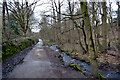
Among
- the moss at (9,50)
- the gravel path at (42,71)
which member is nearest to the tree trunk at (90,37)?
the gravel path at (42,71)

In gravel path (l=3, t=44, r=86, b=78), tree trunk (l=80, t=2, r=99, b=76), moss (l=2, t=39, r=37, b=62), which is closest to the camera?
tree trunk (l=80, t=2, r=99, b=76)

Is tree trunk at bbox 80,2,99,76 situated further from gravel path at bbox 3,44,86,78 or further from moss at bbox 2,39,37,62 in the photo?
moss at bbox 2,39,37,62

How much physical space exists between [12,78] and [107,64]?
763 centimetres

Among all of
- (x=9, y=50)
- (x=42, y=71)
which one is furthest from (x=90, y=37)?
(x=9, y=50)

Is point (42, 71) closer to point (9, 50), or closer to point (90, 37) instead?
point (90, 37)

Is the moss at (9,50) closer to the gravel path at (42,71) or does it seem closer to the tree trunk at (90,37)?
the gravel path at (42,71)

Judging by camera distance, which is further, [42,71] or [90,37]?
[42,71]

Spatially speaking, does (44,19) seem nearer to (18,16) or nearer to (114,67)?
(18,16)

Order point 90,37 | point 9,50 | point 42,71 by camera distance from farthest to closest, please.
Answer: point 9,50 → point 42,71 → point 90,37

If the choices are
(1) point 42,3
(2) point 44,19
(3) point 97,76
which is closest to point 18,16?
(1) point 42,3

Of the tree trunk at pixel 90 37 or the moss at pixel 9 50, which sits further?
the moss at pixel 9 50

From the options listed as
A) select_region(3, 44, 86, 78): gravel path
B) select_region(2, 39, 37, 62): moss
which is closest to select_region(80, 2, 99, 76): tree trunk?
select_region(3, 44, 86, 78): gravel path

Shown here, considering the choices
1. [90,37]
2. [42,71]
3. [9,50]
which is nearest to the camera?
[90,37]

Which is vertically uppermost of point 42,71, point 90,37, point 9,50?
point 90,37
